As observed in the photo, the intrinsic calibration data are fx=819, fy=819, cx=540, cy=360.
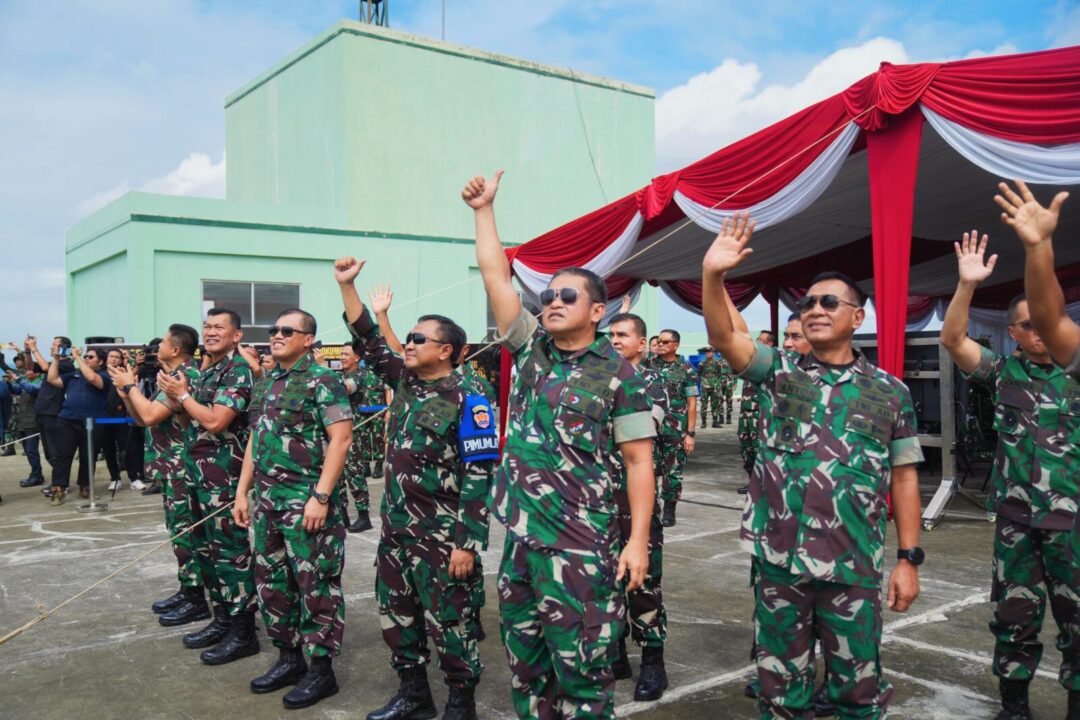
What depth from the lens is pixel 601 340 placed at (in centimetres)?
289

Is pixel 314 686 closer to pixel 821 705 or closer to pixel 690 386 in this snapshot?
pixel 821 705

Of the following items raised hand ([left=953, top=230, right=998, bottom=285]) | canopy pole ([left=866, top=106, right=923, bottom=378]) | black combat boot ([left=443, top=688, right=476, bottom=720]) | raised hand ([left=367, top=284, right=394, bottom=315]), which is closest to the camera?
raised hand ([left=953, top=230, right=998, bottom=285])

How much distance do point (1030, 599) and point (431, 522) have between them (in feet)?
8.10

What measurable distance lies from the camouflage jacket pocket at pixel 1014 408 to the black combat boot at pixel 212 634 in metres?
4.06

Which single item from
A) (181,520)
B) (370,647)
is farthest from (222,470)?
(370,647)

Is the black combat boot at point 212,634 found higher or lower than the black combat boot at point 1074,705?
lower

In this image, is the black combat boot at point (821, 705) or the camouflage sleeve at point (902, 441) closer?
the camouflage sleeve at point (902, 441)

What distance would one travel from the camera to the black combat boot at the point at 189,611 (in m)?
4.98

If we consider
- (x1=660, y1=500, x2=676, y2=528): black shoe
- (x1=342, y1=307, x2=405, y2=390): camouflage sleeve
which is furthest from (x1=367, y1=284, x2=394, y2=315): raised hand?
(x1=660, y1=500, x2=676, y2=528): black shoe

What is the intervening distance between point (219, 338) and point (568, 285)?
8.54ft

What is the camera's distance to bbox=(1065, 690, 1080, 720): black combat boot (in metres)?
3.23

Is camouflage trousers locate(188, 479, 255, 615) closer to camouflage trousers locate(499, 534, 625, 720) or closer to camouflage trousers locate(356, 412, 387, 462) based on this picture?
camouflage trousers locate(499, 534, 625, 720)

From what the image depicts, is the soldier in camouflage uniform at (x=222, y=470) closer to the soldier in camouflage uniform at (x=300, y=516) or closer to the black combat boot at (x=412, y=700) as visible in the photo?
the soldier in camouflage uniform at (x=300, y=516)

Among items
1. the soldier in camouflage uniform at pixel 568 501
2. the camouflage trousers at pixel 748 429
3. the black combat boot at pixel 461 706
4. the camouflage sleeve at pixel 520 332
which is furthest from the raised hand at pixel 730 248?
the camouflage trousers at pixel 748 429
